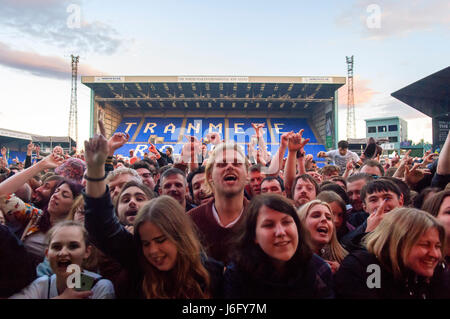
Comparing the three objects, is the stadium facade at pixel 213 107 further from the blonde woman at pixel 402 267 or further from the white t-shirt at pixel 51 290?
the white t-shirt at pixel 51 290

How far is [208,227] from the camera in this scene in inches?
90.0

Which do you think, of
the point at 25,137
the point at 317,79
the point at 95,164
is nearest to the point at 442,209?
the point at 95,164

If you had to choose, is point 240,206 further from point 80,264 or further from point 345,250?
point 80,264

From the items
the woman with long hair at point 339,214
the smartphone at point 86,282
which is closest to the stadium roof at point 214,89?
the woman with long hair at point 339,214

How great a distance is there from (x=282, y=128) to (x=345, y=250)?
23.1 metres

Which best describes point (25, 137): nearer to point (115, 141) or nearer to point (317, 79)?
point (317, 79)

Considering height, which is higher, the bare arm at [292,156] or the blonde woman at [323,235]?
the bare arm at [292,156]

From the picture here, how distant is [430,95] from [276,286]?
2012cm

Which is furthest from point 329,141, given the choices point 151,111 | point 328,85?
point 151,111

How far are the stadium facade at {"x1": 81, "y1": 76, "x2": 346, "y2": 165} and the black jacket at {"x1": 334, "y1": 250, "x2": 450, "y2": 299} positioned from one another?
16.7 metres

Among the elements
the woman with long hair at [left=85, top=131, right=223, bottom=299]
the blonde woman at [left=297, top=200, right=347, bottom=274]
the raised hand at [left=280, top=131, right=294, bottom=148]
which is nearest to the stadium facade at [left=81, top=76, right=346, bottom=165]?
the raised hand at [left=280, top=131, right=294, bottom=148]

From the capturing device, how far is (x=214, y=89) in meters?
22.4

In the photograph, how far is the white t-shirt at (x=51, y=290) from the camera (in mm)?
1758

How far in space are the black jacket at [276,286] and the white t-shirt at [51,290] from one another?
69 cm
